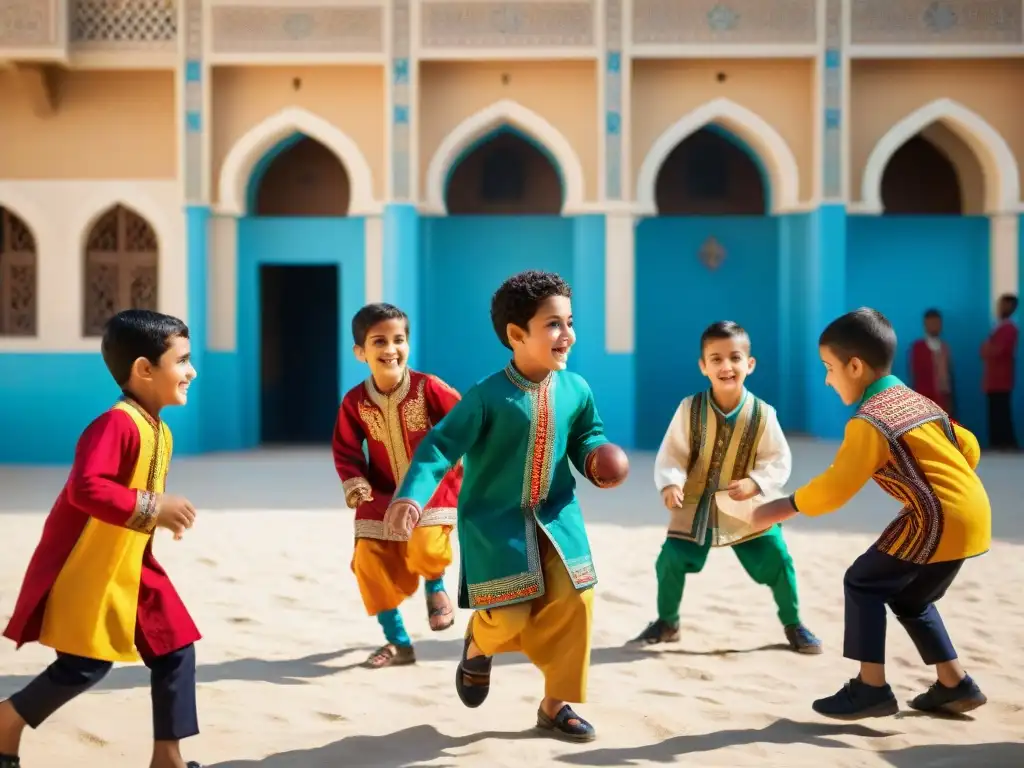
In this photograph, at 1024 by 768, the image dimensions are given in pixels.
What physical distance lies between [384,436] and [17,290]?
30.5ft

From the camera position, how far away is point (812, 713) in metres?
3.52

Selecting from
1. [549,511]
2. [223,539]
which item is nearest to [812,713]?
[549,511]

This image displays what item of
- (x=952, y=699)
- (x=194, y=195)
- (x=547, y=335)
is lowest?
(x=952, y=699)

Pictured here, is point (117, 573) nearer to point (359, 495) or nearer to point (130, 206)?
point (359, 495)

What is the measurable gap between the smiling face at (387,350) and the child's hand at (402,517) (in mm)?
1199

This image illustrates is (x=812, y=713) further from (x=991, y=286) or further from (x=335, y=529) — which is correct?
(x=991, y=286)

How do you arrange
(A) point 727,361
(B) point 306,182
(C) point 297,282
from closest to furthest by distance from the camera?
(A) point 727,361, (B) point 306,182, (C) point 297,282

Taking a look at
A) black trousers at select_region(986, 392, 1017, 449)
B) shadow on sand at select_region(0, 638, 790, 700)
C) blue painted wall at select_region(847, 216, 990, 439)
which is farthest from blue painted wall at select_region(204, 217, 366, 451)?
shadow on sand at select_region(0, 638, 790, 700)

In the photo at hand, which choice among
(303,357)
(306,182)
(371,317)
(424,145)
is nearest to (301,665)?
(371,317)

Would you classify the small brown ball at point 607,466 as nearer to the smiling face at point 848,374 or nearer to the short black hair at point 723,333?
the smiling face at point 848,374

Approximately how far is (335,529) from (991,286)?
8391 millimetres

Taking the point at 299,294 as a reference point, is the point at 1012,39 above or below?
above

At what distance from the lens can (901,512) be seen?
332 cm

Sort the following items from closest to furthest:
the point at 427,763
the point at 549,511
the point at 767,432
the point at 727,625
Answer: the point at 427,763 < the point at 549,511 < the point at 767,432 < the point at 727,625
